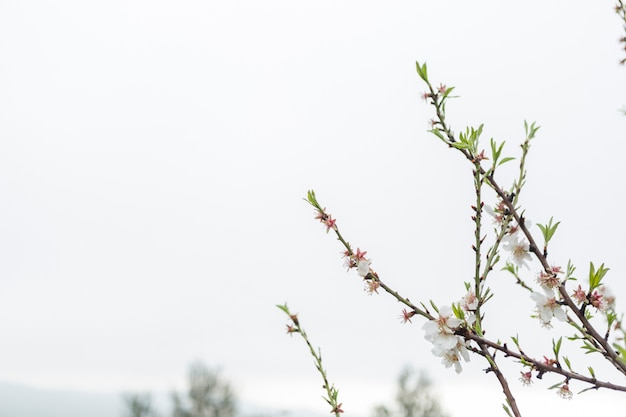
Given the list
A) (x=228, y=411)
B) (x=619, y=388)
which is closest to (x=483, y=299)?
(x=619, y=388)

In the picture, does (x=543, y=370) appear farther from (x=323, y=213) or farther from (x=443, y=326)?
(x=323, y=213)

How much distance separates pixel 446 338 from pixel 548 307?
388 millimetres

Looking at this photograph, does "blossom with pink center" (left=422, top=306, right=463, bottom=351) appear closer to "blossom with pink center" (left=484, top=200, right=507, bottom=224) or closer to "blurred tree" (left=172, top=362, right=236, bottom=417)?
"blossom with pink center" (left=484, top=200, right=507, bottom=224)

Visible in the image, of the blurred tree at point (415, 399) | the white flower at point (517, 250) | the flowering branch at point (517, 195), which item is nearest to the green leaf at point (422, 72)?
the flowering branch at point (517, 195)

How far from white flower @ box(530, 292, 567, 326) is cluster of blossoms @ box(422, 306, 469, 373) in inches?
11.9

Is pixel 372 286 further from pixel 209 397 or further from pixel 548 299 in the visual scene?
pixel 209 397

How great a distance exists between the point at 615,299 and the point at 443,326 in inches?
27.8

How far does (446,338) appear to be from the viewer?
1939 mm

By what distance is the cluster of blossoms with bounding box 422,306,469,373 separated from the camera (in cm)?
191

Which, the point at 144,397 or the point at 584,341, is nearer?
the point at 584,341

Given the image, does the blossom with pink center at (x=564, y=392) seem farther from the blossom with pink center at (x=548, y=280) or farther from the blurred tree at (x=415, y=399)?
the blurred tree at (x=415, y=399)

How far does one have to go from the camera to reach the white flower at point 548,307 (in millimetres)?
2047

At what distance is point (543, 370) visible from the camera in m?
1.91

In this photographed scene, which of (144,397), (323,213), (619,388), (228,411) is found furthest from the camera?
(228,411)
